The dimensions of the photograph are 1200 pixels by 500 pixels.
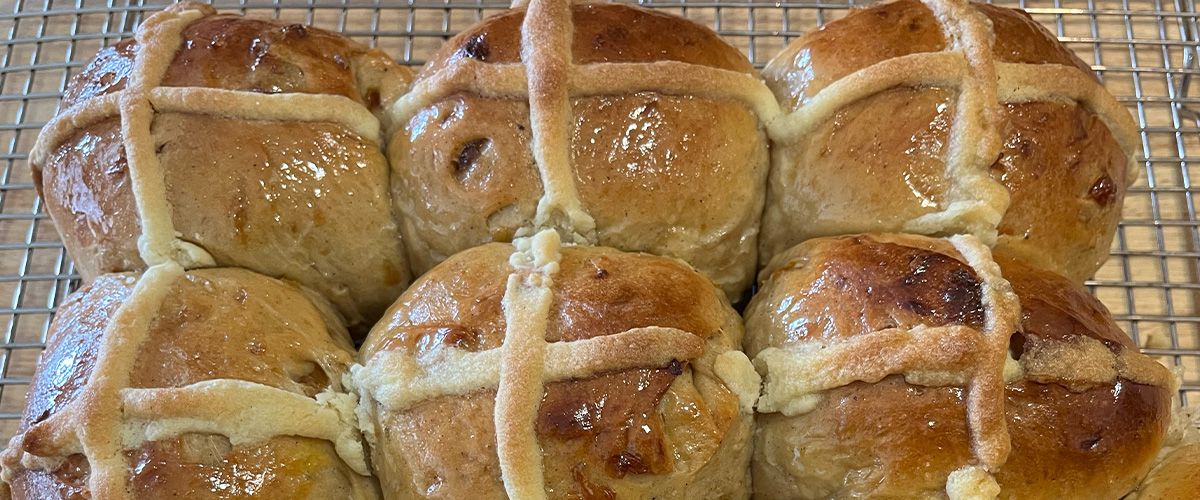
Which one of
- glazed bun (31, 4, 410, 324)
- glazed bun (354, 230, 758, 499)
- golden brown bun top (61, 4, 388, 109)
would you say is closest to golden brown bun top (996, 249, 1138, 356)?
glazed bun (354, 230, 758, 499)

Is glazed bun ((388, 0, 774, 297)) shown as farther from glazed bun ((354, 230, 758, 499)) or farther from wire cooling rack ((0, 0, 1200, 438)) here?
wire cooling rack ((0, 0, 1200, 438))

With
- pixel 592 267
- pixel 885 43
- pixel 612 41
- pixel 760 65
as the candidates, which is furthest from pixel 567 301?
pixel 760 65

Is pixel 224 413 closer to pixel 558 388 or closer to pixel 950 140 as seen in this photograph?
pixel 558 388

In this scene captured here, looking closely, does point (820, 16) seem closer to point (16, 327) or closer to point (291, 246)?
point (291, 246)

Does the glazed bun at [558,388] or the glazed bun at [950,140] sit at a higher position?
the glazed bun at [950,140]

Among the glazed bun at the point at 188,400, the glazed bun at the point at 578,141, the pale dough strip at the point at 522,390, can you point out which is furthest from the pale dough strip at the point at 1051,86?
the glazed bun at the point at 188,400

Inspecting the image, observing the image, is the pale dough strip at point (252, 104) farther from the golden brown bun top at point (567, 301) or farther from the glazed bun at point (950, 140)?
the glazed bun at point (950, 140)

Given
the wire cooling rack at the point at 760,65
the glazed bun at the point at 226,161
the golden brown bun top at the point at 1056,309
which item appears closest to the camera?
the golden brown bun top at the point at 1056,309
